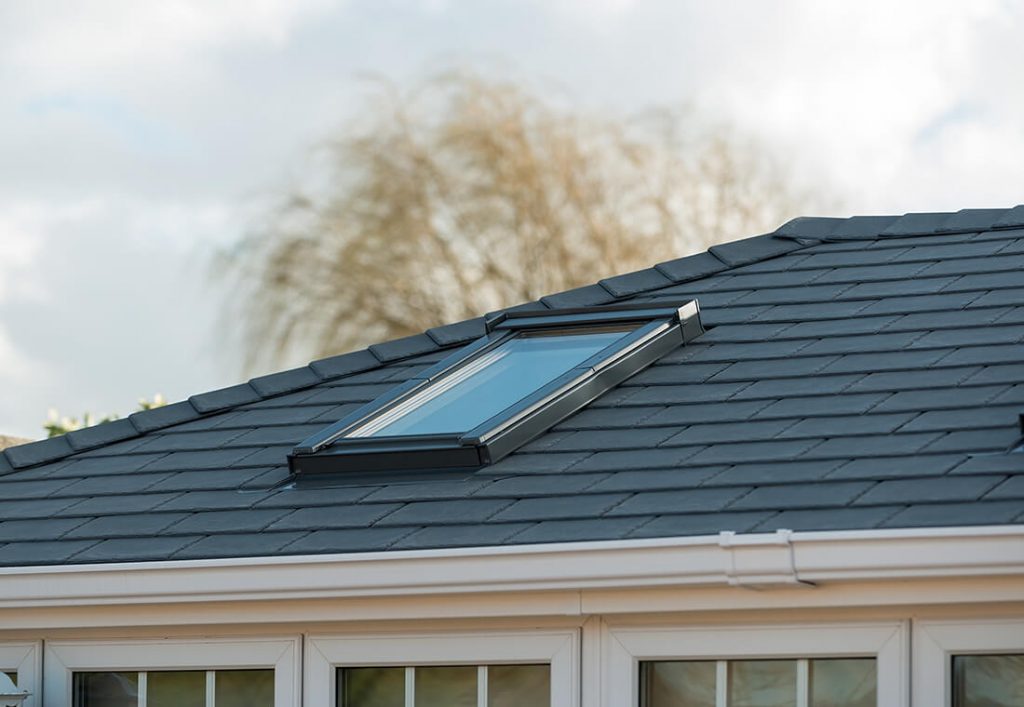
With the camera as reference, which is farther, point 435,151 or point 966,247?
point 435,151

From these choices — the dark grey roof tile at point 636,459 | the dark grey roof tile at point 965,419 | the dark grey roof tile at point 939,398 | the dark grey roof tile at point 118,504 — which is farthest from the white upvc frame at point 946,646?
the dark grey roof tile at point 118,504

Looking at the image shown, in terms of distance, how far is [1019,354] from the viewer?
6.33m

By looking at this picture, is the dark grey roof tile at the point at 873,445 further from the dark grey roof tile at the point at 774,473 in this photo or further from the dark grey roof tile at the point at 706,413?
the dark grey roof tile at the point at 706,413

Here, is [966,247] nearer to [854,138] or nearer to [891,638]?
[891,638]

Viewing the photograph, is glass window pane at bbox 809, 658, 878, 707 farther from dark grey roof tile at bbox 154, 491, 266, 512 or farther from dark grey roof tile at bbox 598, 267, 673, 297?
dark grey roof tile at bbox 598, 267, 673, 297

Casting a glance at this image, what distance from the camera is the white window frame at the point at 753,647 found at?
16.8 ft

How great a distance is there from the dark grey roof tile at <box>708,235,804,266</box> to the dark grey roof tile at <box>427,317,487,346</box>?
1.30m

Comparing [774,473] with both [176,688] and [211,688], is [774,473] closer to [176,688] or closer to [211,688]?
[211,688]

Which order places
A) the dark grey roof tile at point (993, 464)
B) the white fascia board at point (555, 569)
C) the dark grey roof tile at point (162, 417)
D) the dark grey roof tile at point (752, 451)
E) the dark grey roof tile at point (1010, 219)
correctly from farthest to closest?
1. the dark grey roof tile at point (1010, 219)
2. the dark grey roof tile at point (162, 417)
3. the dark grey roof tile at point (752, 451)
4. the dark grey roof tile at point (993, 464)
5. the white fascia board at point (555, 569)

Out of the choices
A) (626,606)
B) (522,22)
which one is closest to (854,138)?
(522,22)

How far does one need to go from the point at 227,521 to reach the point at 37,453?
1781 mm

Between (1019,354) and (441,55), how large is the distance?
17.6 m

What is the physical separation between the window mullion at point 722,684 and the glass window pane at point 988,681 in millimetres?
748

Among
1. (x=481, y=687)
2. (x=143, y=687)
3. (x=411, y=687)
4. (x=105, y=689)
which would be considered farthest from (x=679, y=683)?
(x=105, y=689)
